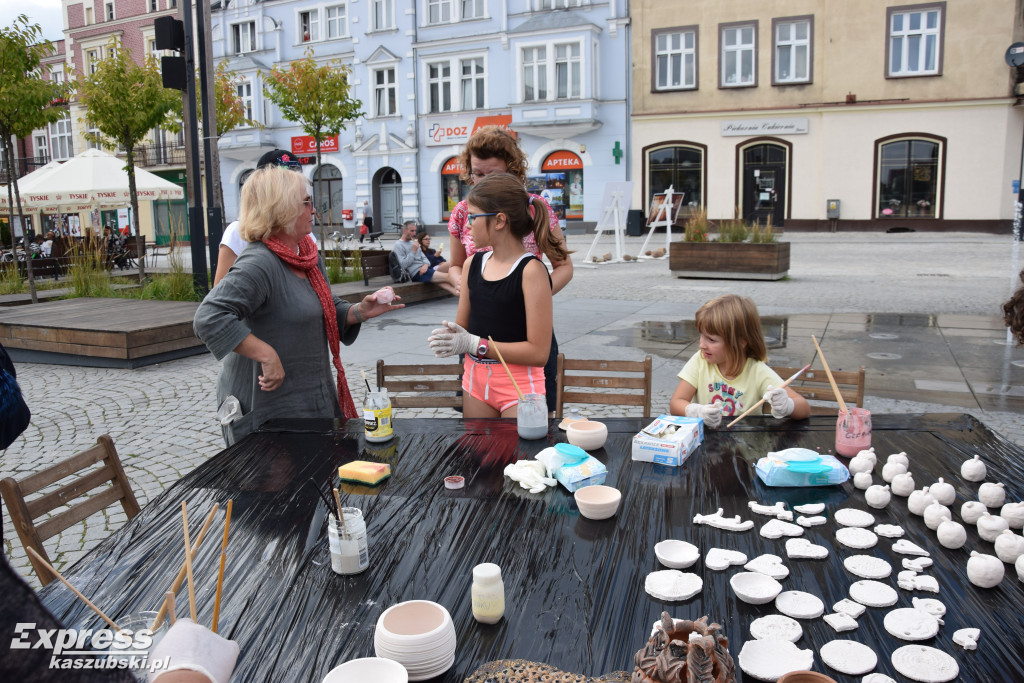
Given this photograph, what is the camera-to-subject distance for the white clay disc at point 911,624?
1.52m

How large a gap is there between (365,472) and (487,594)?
0.93 metres

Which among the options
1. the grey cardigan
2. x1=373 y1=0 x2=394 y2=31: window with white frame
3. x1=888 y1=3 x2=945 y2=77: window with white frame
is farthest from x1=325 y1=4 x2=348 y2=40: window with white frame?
the grey cardigan

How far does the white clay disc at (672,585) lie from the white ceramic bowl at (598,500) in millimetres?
319

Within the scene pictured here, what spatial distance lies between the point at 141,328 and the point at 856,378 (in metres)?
6.42

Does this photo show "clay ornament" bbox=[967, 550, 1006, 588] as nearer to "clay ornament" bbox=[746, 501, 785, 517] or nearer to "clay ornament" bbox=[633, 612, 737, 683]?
"clay ornament" bbox=[746, 501, 785, 517]

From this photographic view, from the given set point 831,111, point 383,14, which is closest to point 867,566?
point 831,111

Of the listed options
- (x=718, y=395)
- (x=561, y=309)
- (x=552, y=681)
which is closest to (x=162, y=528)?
(x=552, y=681)

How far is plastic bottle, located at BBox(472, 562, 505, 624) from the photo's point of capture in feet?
5.24

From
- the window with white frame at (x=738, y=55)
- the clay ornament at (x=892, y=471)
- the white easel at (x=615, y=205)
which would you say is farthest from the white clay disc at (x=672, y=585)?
the window with white frame at (x=738, y=55)

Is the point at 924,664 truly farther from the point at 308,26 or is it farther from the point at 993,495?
the point at 308,26

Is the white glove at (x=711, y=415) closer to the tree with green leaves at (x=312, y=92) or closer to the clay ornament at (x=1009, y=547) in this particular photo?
the clay ornament at (x=1009, y=547)

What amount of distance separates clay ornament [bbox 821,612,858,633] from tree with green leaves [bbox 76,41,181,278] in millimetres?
16115

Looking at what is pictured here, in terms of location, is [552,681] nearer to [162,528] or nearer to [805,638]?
[805,638]

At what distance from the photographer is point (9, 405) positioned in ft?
6.17
